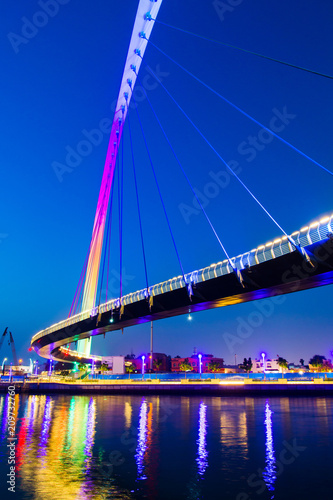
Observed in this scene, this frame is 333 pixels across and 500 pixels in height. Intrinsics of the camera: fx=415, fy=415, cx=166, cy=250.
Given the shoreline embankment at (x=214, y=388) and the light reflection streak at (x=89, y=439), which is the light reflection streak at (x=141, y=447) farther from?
the shoreline embankment at (x=214, y=388)

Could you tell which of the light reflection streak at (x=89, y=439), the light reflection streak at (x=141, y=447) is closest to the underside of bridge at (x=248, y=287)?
the light reflection streak at (x=141, y=447)

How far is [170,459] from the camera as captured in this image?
16.9m

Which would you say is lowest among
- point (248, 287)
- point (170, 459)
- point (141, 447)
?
point (141, 447)

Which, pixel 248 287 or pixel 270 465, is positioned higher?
pixel 248 287

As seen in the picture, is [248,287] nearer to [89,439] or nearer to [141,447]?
[141,447]

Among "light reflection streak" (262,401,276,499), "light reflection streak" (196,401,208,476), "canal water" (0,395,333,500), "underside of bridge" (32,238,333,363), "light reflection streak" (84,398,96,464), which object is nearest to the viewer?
"canal water" (0,395,333,500)

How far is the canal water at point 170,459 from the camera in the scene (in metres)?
12.7

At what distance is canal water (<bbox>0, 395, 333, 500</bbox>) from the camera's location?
41.7 feet

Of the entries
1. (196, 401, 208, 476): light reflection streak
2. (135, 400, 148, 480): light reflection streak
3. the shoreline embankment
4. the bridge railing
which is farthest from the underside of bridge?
the shoreline embankment

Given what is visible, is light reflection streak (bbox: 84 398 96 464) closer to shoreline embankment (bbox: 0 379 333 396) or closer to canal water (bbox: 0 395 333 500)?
canal water (bbox: 0 395 333 500)

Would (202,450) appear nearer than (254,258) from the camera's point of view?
Yes

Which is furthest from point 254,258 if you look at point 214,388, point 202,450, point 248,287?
point 214,388

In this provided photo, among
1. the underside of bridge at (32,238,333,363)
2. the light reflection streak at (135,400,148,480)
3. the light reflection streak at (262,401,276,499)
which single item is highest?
the underside of bridge at (32,238,333,363)

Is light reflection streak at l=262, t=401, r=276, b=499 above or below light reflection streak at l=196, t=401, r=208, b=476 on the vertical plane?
above
